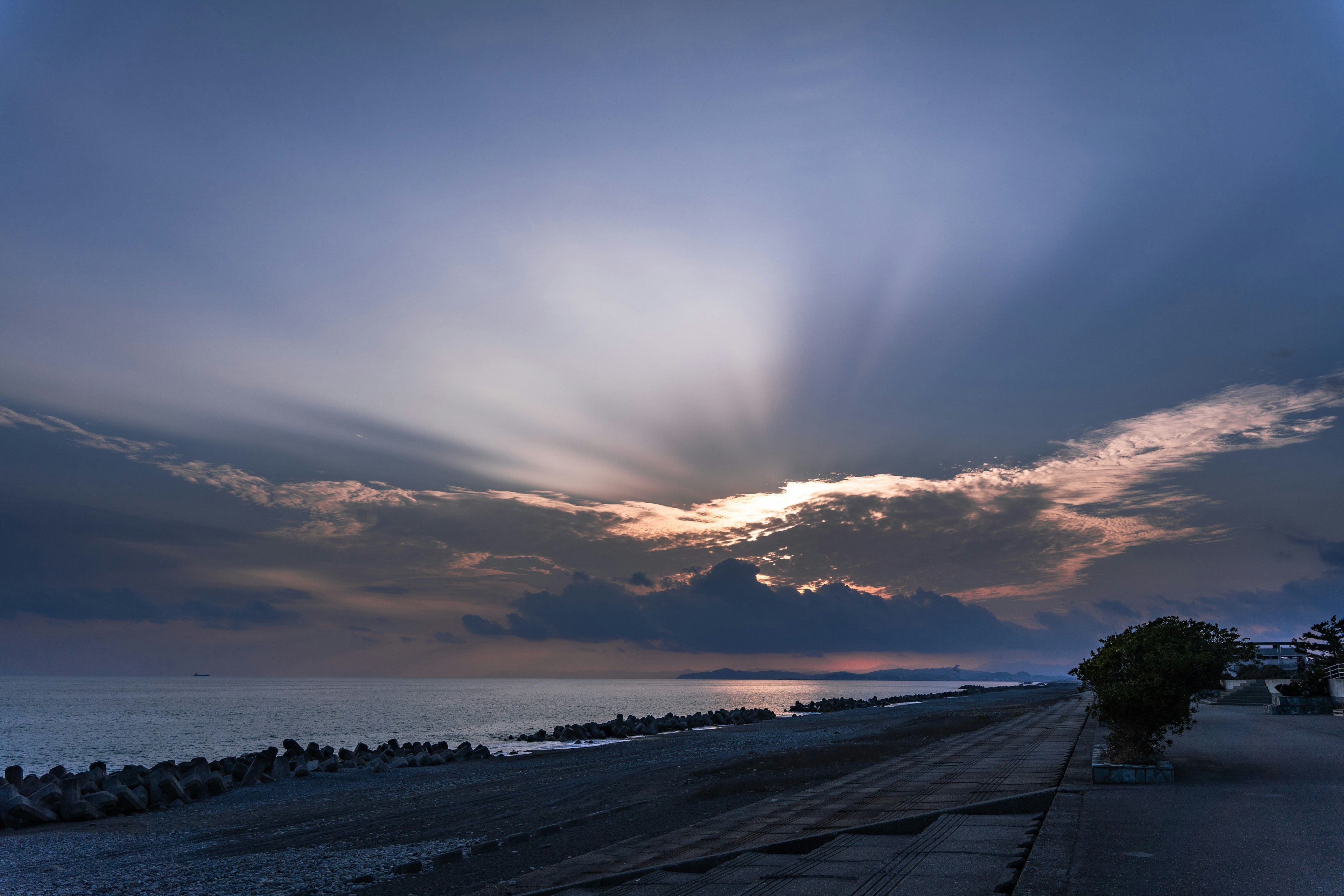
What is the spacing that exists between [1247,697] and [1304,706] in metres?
9.89

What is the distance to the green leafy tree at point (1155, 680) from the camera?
1320cm

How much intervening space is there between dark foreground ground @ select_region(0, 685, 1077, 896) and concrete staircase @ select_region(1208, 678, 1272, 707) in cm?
1797

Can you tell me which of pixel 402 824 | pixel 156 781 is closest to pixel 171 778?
pixel 156 781

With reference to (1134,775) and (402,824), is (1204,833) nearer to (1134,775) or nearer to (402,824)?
(1134,775)

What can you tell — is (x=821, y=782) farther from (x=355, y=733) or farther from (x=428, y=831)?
(x=355, y=733)

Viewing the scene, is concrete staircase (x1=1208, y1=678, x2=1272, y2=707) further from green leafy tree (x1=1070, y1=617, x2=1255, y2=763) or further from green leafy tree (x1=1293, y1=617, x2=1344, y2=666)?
green leafy tree (x1=1070, y1=617, x2=1255, y2=763)

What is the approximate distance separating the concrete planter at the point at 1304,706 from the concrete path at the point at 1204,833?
17700mm

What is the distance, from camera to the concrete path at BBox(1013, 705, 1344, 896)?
7.20 meters

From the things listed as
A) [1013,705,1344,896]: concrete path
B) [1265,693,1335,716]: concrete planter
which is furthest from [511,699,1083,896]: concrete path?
[1265,693,1335,716]: concrete planter

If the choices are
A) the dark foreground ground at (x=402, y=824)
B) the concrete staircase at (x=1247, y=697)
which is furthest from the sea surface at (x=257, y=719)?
the concrete staircase at (x=1247, y=697)

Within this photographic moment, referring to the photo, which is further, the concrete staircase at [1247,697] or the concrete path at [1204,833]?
the concrete staircase at [1247,697]

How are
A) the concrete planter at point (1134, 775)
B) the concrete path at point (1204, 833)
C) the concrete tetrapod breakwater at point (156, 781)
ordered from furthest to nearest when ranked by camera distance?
the concrete tetrapod breakwater at point (156, 781) → the concrete planter at point (1134, 775) → the concrete path at point (1204, 833)

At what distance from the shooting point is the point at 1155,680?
43.3ft

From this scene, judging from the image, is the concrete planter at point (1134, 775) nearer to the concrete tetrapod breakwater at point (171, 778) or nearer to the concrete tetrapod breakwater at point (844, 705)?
the concrete tetrapod breakwater at point (171, 778)
